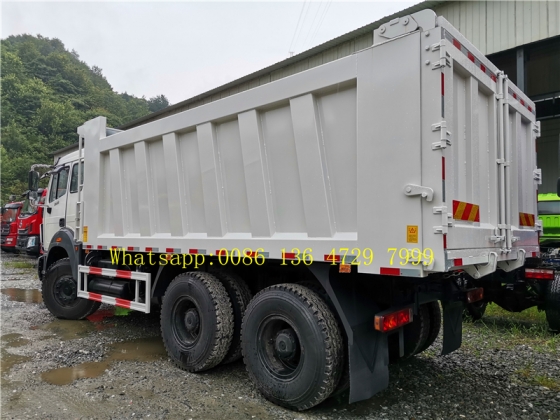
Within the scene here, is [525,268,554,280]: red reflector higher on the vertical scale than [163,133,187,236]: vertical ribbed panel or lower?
lower

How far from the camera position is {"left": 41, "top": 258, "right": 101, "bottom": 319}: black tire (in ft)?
21.5

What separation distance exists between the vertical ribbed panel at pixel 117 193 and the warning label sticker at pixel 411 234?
4074 mm

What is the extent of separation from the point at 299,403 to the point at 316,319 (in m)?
0.74

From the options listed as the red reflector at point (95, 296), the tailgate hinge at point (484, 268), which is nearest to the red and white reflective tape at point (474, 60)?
the tailgate hinge at point (484, 268)

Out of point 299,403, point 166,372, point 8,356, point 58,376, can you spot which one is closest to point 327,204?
point 299,403

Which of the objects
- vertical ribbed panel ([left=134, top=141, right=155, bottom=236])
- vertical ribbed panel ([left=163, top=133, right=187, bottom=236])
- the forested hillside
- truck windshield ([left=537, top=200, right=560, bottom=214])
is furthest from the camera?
the forested hillside

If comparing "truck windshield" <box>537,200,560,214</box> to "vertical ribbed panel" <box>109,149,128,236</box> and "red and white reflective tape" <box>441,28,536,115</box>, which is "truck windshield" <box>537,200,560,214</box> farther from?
"vertical ribbed panel" <box>109,149,128,236</box>

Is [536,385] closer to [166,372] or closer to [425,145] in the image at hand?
[425,145]

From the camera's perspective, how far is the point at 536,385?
12.8ft

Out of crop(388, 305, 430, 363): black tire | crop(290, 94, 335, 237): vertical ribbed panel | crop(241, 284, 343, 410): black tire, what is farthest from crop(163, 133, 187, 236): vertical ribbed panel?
crop(388, 305, 430, 363): black tire

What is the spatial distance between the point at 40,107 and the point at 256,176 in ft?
169

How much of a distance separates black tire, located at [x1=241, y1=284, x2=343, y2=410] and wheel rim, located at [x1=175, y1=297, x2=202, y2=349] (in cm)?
86

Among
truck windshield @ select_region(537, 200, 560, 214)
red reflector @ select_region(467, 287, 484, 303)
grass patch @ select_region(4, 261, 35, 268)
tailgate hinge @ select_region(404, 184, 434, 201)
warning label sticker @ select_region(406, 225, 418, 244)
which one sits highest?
truck windshield @ select_region(537, 200, 560, 214)

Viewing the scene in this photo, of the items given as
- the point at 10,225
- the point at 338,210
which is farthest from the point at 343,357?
the point at 10,225
